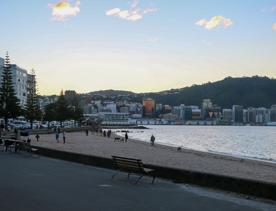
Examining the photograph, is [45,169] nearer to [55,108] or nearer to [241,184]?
[241,184]

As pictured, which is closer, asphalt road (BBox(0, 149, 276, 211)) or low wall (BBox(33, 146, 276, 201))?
asphalt road (BBox(0, 149, 276, 211))

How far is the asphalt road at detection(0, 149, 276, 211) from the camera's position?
29.5 ft

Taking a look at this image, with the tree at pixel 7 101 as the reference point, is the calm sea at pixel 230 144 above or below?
below

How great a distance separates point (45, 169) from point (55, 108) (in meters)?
107

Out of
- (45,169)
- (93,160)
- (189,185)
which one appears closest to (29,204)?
(189,185)

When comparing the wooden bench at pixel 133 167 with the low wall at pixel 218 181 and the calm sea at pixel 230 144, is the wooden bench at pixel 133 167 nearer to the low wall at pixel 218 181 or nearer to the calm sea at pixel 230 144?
the low wall at pixel 218 181

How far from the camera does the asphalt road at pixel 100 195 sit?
8992 mm

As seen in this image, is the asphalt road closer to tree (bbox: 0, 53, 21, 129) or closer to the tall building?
tree (bbox: 0, 53, 21, 129)

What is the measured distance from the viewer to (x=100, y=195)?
10.3 m

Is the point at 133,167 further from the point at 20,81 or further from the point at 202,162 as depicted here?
the point at 20,81

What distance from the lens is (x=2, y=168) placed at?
50.8 feet

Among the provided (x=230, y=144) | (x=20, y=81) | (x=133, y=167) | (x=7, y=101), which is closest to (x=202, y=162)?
(x=133, y=167)

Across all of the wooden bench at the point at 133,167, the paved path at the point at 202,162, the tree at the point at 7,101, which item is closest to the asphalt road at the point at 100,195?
the wooden bench at the point at 133,167

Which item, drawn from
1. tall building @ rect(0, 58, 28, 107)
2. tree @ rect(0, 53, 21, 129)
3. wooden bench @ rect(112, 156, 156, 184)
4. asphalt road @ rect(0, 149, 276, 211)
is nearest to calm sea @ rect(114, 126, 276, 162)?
tree @ rect(0, 53, 21, 129)
